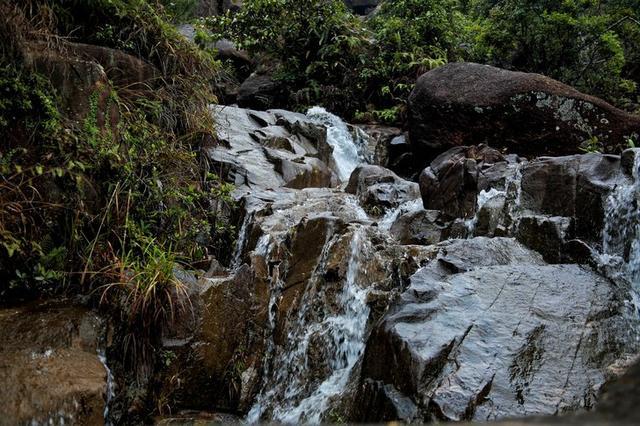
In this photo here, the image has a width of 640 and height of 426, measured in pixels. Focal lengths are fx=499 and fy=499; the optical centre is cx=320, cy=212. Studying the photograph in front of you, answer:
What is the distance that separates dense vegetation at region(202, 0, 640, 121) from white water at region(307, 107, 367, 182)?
4.69 ft

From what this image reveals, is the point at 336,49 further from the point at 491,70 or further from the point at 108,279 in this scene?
the point at 108,279

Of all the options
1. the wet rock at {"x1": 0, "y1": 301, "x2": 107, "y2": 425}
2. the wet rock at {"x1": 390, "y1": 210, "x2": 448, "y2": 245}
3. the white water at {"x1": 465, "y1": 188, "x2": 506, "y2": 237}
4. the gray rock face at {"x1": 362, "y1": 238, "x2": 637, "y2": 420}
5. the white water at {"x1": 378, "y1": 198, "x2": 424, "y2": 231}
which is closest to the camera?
the gray rock face at {"x1": 362, "y1": 238, "x2": 637, "y2": 420}

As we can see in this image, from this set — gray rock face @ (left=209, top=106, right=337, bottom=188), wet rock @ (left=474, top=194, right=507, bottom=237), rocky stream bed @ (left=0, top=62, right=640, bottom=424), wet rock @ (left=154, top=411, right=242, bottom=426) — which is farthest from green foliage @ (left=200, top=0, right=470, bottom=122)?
wet rock @ (left=154, top=411, right=242, bottom=426)

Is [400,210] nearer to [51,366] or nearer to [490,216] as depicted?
[490,216]

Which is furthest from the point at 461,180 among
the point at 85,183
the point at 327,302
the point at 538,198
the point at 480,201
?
the point at 85,183

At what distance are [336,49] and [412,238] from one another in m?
9.96

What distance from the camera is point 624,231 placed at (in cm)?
544

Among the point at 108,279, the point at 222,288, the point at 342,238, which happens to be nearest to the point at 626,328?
the point at 342,238

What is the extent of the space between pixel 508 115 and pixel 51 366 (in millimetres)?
8430

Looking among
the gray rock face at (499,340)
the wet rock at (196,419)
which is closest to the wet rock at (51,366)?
the wet rock at (196,419)

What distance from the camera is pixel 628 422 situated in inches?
25.0

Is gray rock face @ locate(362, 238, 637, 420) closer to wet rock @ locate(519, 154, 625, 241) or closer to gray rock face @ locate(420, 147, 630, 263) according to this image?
gray rock face @ locate(420, 147, 630, 263)

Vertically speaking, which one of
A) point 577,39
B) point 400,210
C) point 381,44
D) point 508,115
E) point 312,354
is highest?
point 577,39

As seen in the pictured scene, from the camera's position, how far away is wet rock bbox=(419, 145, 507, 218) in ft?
23.7
